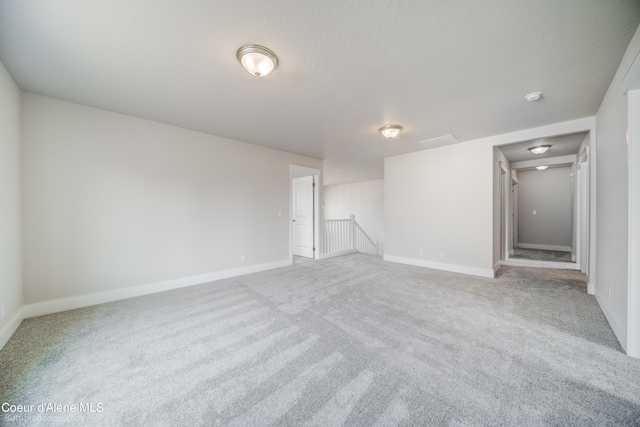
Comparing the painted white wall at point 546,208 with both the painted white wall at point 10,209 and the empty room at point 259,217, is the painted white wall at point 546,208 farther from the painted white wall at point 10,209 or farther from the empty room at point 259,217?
the painted white wall at point 10,209

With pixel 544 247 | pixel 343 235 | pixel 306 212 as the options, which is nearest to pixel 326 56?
pixel 306 212

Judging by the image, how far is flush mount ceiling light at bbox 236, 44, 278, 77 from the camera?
73.7 inches

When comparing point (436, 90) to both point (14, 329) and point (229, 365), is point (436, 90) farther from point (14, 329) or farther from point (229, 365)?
point (14, 329)

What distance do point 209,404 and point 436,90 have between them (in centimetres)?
339

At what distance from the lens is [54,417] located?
4.31 feet

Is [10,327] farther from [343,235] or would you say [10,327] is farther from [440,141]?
[440,141]

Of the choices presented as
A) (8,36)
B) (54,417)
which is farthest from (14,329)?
(8,36)

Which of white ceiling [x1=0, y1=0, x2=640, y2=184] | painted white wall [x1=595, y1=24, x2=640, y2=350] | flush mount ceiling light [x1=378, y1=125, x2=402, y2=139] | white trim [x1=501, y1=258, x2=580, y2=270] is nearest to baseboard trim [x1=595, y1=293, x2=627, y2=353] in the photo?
painted white wall [x1=595, y1=24, x2=640, y2=350]

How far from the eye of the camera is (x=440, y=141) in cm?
422

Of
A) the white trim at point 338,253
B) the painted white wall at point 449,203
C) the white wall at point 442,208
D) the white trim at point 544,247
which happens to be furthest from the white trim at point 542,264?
the white trim at point 338,253

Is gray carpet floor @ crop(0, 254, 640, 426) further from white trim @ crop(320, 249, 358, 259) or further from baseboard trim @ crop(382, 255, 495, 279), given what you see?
white trim @ crop(320, 249, 358, 259)

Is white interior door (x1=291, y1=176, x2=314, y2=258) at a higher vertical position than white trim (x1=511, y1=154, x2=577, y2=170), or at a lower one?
lower

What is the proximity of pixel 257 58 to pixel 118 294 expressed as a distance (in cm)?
343

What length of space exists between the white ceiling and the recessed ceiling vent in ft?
2.45
